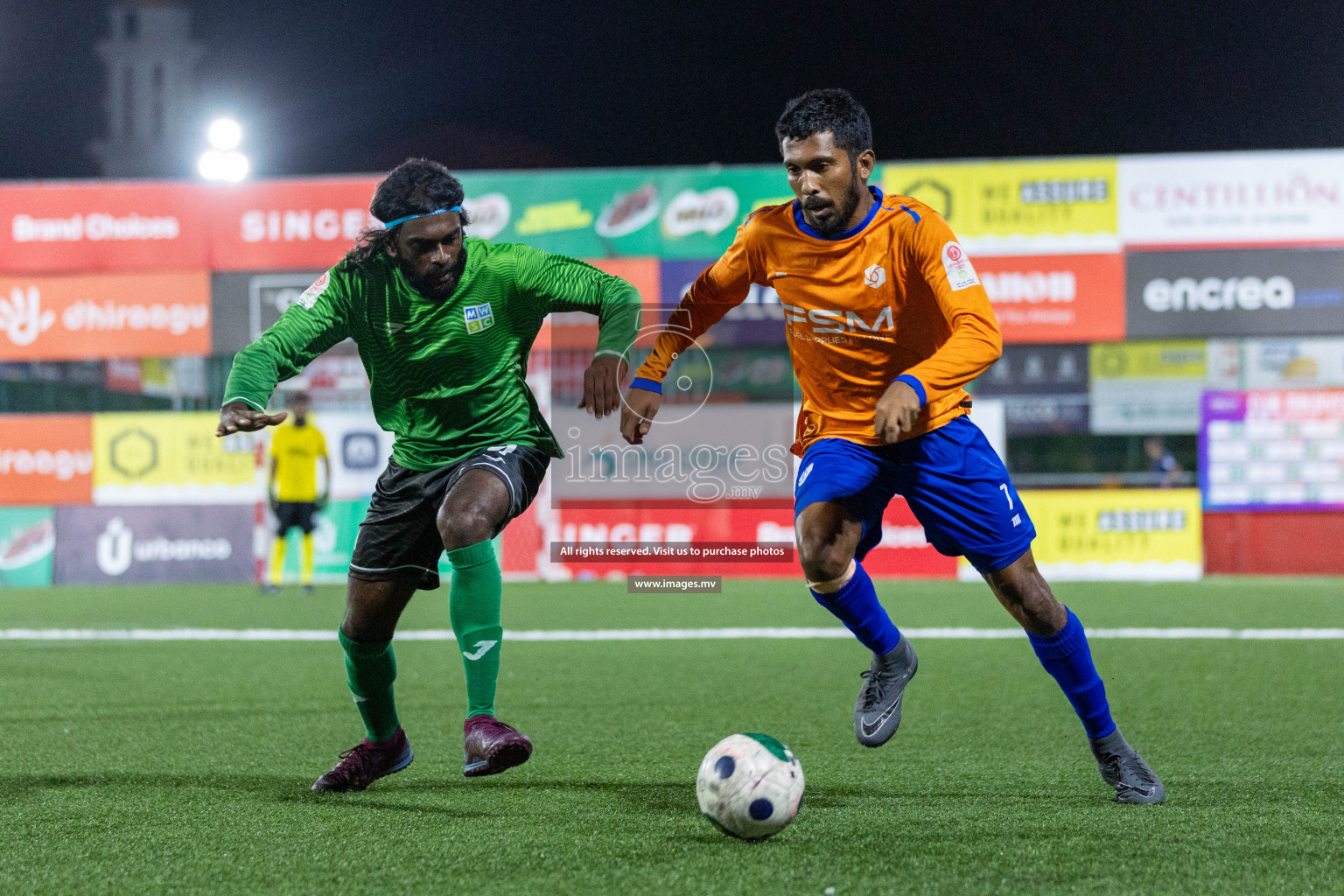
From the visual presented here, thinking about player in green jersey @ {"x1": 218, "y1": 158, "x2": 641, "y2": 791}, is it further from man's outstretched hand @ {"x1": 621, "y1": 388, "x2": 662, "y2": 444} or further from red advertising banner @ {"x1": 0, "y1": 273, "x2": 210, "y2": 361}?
red advertising banner @ {"x1": 0, "y1": 273, "x2": 210, "y2": 361}

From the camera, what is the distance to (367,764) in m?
4.62

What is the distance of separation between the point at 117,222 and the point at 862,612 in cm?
1547

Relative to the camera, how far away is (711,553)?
46.8ft

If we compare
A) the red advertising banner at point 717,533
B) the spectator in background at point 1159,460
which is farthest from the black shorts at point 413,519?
the spectator in background at point 1159,460

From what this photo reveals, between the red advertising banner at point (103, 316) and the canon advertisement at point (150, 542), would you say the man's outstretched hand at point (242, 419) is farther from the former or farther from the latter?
the red advertising banner at point (103, 316)

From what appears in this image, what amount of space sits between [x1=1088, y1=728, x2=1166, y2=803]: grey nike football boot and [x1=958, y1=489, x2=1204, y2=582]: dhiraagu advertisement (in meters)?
12.3

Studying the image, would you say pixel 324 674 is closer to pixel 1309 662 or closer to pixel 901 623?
pixel 901 623

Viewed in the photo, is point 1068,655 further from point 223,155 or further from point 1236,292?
point 223,155

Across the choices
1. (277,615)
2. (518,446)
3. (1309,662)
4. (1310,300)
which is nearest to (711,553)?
(277,615)

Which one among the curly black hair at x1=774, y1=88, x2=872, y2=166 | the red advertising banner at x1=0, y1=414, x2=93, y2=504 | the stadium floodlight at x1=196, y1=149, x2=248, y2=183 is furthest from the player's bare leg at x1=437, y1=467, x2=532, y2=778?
the stadium floodlight at x1=196, y1=149, x2=248, y2=183

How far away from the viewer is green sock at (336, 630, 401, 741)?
457 centimetres

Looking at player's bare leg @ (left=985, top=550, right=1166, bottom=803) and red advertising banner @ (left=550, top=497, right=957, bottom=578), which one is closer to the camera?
player's bare leg @ (left=985, top=550, right=1166, bottom=803)

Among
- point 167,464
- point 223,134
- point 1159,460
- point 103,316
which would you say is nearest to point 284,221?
point 223,134

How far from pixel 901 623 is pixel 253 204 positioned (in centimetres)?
1082
